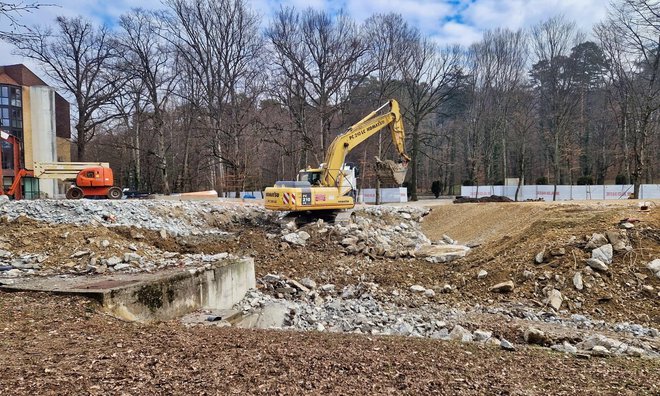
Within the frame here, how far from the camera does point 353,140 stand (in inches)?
663

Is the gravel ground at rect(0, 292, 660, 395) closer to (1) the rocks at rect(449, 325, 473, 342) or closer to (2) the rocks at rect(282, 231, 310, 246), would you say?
(1) the rocks at rect(449, 325, 473, 342)

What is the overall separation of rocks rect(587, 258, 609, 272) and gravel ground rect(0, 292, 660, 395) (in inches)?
170

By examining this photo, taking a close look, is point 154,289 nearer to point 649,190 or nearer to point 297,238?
point 297,238

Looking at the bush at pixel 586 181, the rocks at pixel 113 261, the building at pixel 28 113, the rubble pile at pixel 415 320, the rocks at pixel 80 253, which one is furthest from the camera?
the bush at pixel 586 181

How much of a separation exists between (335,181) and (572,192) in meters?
25.3

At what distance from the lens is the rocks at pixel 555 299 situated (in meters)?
8.02

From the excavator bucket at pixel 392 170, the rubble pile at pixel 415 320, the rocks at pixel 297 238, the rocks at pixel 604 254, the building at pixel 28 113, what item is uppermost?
the building at pixel 28 113

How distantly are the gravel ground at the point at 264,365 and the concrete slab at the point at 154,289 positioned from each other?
898 mm

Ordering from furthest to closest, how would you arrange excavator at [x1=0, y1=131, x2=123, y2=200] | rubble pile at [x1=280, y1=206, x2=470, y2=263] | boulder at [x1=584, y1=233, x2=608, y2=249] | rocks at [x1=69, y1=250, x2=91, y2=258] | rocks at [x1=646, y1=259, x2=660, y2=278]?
1. excavator at [x1=0, y1=131, x2=123, y2=200]
2. rubble pile at [x1=280, y1=206, x2=470, y2=263]
3. boulder at [x1=584, y1=233, x2=608, y2=249]
4. rocks at [x1=69, y1=250, x2=91, y2=258]
5. rocks at [x1=646, y1=259, x2=660, y2=278]

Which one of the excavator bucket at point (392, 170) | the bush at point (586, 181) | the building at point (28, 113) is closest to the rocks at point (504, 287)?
the excavator bucket at point (392, 170)

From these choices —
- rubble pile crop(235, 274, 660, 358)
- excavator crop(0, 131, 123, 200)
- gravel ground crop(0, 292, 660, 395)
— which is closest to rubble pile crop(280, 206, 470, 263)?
rubble pile crop(235, 274, 660, 358)

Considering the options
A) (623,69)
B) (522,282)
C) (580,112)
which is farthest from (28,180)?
(580,112)

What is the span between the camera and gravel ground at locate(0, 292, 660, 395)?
3.42 meters

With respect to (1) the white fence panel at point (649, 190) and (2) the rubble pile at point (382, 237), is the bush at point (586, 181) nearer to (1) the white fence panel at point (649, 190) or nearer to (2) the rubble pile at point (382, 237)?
Answer: (1) the white fence panel at point (649, 190)
